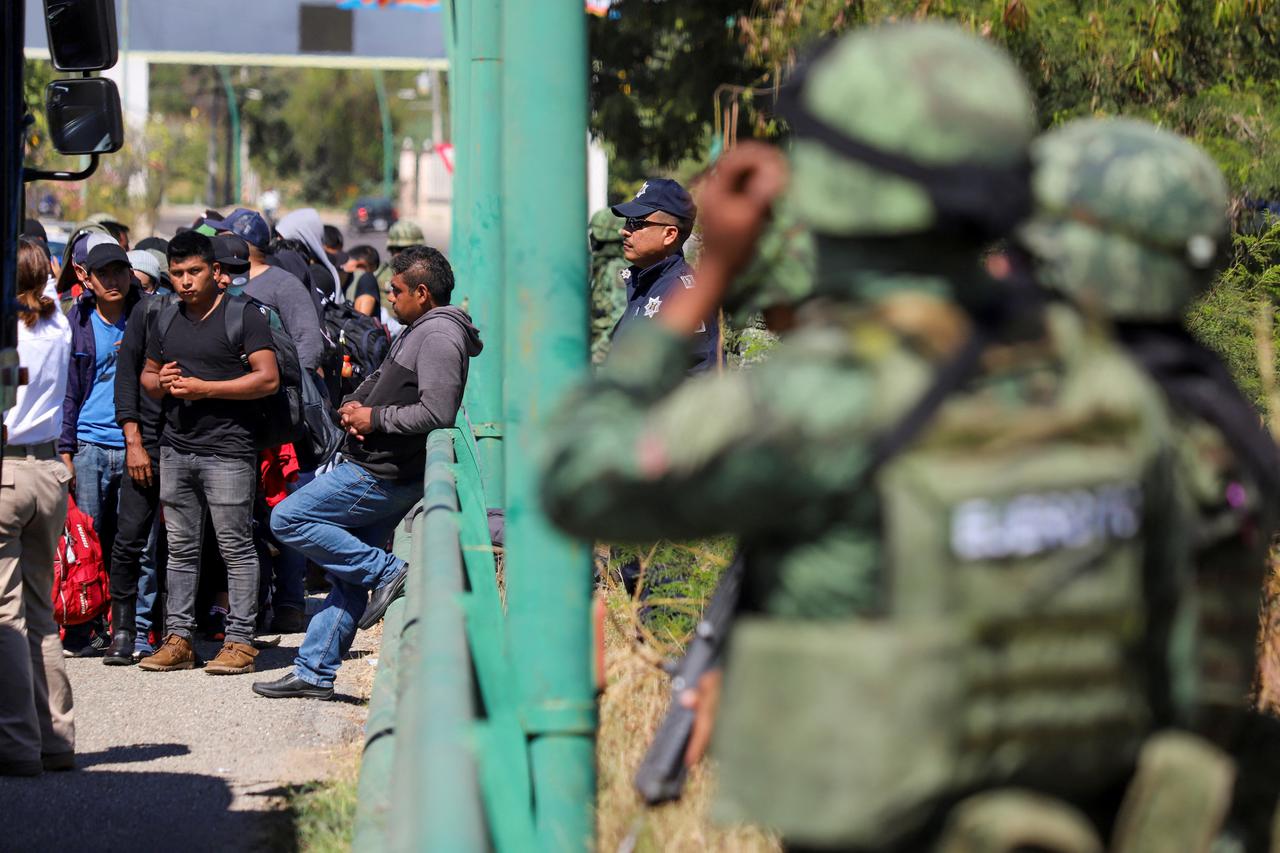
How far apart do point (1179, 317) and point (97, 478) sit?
7283mm

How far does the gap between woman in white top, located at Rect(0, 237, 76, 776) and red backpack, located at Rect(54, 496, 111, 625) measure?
49.0 inches

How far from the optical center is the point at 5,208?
17.9 ft

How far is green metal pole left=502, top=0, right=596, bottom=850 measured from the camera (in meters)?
3.47

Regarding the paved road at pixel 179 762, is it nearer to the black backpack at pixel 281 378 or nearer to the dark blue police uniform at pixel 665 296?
the black backpack at pixel 281 378

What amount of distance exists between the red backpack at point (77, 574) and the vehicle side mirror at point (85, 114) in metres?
2.76

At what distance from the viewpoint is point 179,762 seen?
6.71 m

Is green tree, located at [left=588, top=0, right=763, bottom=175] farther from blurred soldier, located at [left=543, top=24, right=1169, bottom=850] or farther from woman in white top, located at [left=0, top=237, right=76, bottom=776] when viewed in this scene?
blurred soldier, located at [left=543, top=24, right=1169, bottom=850]

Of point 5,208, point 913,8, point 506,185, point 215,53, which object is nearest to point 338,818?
point 5,208

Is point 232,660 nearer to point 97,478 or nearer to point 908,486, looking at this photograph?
point 97,478

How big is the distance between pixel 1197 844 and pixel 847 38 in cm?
118

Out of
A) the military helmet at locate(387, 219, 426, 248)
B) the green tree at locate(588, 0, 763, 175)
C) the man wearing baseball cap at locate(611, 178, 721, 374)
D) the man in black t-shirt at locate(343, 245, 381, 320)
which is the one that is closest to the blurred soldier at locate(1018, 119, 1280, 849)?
the man wearing baseball cap at locate(611, 178, 721, 374)

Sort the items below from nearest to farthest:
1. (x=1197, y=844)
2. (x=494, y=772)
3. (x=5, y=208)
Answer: (x=1197, y=844) < (x=494, y=772) < (x=5, y=208)

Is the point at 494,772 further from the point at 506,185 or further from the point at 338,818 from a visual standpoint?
the point at 338,818

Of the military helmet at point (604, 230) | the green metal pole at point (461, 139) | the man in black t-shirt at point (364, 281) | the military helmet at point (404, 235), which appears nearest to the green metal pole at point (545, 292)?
the green metal pole at point (461, 139)
